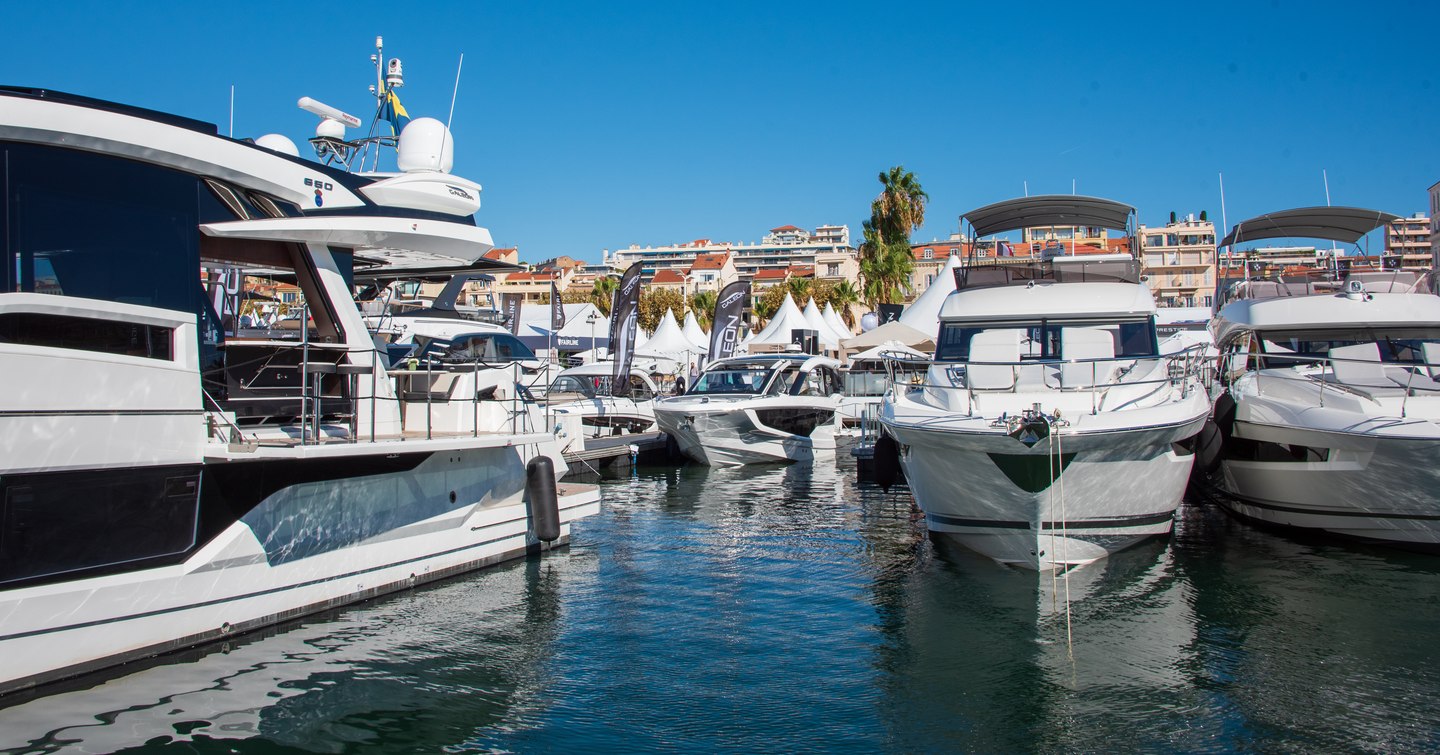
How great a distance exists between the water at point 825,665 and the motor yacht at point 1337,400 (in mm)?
714

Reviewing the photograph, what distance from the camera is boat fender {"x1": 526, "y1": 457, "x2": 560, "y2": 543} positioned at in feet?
40.0

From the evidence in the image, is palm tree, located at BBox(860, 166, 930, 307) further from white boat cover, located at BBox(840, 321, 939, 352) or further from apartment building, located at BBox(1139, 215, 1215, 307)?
apartment building, located at BBox(1139, 215, 1215, 307)

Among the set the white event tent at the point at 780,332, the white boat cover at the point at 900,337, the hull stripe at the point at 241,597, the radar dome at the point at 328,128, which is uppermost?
the radar dome at the point at 328,128

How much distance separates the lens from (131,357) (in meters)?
7.86

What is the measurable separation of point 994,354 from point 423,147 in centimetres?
798

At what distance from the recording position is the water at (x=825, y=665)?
6.94 m

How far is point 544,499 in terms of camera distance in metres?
12.2

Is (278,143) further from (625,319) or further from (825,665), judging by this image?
(625,319)

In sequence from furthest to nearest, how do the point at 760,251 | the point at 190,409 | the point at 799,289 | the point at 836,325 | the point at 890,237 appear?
1. the point at 760,251
2. the point at 799,289
3. the point at 890,237
4. the point at 836,325
5. the point at 190,409

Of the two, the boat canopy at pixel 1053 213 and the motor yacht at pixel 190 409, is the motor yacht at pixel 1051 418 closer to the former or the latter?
the boat canopy at pixel 1053 213

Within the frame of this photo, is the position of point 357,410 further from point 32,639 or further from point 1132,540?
point 1132,540

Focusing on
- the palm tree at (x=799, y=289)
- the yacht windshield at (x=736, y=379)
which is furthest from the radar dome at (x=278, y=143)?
the palm tree at (x=799, y=289)

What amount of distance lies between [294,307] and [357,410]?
523 cm

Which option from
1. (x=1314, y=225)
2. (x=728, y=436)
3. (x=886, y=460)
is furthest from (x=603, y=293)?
(x=886, y=460)
